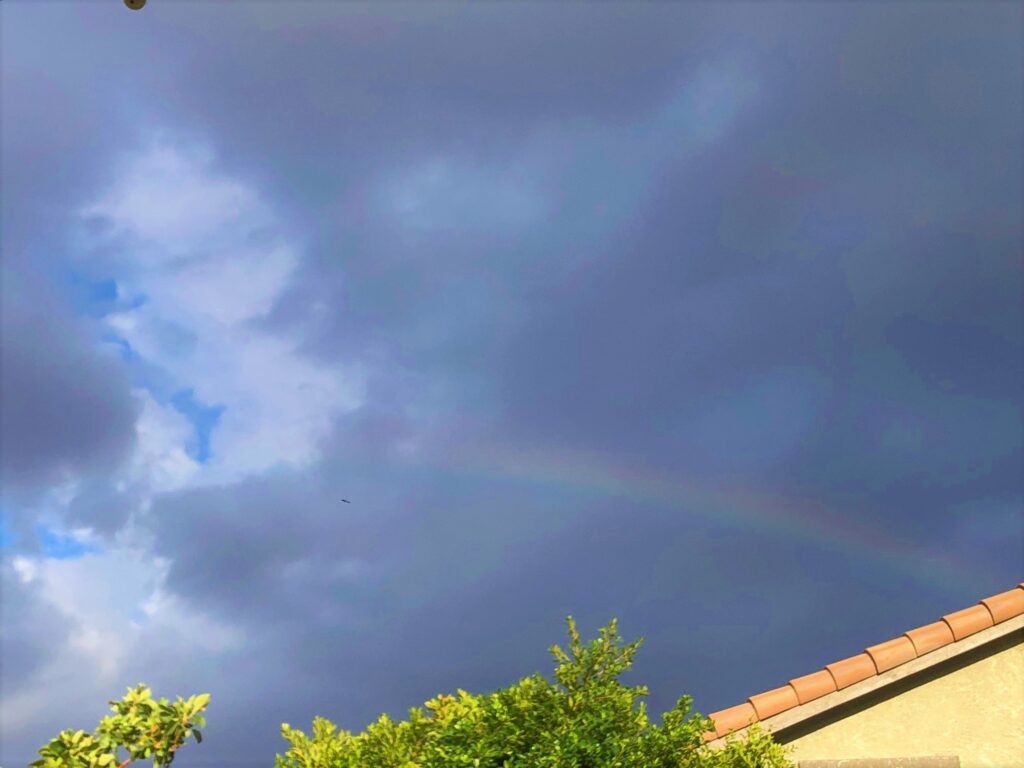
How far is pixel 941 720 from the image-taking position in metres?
14.4

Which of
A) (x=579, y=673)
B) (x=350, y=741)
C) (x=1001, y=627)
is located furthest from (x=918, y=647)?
(x=350, y=741)

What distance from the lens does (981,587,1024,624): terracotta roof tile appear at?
Result: 1469 centimetres

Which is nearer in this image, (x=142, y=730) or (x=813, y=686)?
(x=142, y=730)

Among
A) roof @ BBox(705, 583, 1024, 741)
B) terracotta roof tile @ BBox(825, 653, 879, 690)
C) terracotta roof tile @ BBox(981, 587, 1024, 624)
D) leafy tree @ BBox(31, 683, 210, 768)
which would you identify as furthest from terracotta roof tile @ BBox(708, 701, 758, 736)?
leafy tree @ BBox(31, 683, 210, 768)

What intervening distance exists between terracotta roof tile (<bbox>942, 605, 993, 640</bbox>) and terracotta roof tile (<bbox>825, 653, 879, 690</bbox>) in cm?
133

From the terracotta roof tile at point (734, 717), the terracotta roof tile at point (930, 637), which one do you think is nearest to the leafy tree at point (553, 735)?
the terracotta roof tile at point (734, 717)

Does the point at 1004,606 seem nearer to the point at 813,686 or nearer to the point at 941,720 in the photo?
the point at 941,720

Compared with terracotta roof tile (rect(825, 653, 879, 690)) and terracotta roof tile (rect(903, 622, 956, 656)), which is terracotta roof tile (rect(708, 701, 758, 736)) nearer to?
terracotta roof tile (rect(825, 653, 879, 690))

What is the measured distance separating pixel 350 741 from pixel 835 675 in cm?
717

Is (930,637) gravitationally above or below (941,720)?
above

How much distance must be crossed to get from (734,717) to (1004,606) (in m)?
4.42

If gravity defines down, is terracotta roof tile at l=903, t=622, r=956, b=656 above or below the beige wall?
above

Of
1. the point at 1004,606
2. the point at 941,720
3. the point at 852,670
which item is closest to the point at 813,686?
the point at 852,670

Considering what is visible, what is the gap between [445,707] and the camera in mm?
13617
